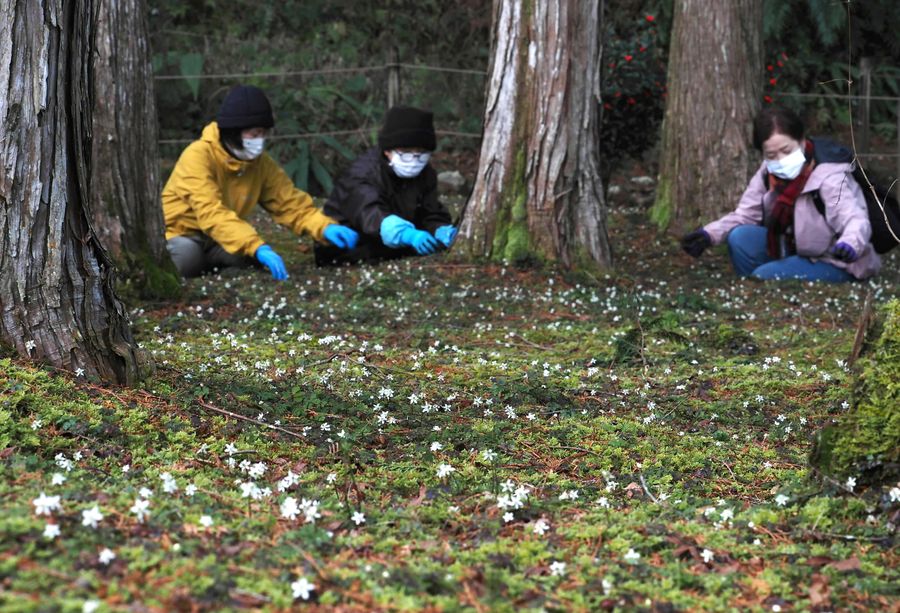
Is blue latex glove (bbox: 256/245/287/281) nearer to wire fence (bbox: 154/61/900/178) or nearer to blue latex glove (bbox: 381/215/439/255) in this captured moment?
blue latex glove (bbox: 381/215/439/255)

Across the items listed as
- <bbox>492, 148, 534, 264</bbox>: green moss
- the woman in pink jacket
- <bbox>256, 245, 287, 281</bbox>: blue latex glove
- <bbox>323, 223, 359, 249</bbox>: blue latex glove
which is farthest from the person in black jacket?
the woman in pink jacket

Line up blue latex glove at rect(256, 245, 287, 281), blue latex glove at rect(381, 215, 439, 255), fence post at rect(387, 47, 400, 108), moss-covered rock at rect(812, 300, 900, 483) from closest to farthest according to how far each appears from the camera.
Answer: moss-covered rock at rect(812, 300, 900, 483)
blue latex glove at rect(256, 245, 287, 281)
blue latex glove at rect(381, 215, 439, 255)
fence post at rect(387, 47, 400, 108)

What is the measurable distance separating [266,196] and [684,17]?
203 inches

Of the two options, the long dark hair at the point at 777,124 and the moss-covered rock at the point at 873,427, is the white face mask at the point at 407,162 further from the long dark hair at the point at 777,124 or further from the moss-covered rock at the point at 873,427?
the moss-covered rock at the point at 873,427

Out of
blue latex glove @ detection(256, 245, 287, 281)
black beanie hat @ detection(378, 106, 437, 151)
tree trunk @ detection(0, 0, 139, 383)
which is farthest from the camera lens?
black beanie hat @ detection(378, 106, 437, 151)

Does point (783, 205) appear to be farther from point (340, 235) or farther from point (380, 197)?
point (340, 235)

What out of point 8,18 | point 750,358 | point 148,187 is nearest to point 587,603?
point 8,18

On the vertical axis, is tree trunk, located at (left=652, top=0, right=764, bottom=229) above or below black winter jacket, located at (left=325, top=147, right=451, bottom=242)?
above

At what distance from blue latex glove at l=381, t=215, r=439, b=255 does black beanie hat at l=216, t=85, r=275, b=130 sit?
59.1 inches

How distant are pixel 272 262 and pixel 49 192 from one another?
5.00 m

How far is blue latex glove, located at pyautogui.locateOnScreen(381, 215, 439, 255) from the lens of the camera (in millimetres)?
9883

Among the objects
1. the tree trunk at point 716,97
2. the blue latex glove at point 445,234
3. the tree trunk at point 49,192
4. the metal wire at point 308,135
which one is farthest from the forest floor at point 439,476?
the metal wire at point 308,135

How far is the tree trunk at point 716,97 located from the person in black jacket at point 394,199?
3.08 m

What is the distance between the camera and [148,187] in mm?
7770
